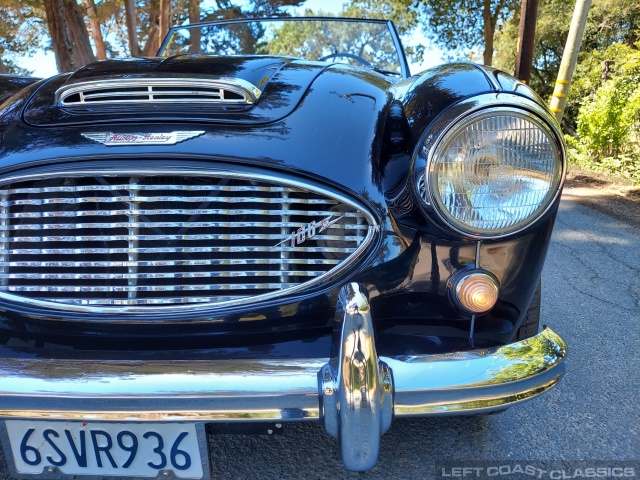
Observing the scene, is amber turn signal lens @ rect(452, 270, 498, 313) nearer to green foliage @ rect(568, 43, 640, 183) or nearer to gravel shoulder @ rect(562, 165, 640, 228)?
gravel shoulder @ rect(562, 165, 640, 228)

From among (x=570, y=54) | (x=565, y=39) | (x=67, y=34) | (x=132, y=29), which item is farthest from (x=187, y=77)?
(x=565, y=39)

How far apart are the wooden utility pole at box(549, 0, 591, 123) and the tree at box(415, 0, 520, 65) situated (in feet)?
31.3

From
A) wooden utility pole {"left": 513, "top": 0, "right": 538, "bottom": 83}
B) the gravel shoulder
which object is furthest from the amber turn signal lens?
wooden utility pole {"left": 513, "top": 0, "right": 538, "bottom": 83}

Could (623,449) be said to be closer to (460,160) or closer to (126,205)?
(460,160)

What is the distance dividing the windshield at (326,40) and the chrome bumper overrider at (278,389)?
214cm

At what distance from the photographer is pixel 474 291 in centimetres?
141

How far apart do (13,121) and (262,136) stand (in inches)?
30.7

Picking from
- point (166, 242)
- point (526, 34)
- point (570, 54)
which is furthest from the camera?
point (526, 34)

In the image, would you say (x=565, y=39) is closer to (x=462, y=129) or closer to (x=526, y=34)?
(x=526, y=34)

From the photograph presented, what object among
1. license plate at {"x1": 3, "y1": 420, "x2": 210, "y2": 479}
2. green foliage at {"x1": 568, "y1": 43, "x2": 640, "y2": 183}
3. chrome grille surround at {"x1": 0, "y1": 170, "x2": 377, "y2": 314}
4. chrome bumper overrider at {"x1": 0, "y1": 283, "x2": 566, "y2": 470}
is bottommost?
green foliage at {"x1": 568, "y1": 43, "x2": 640, "y2": 183}

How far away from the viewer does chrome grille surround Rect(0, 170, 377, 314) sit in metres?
1.43

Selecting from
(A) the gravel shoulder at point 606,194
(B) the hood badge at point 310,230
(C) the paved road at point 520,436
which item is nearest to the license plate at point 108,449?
(C) the paved road at point 520,436

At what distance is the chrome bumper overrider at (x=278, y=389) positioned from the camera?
1.18 meters

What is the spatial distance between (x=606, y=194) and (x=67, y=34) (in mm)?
9193
